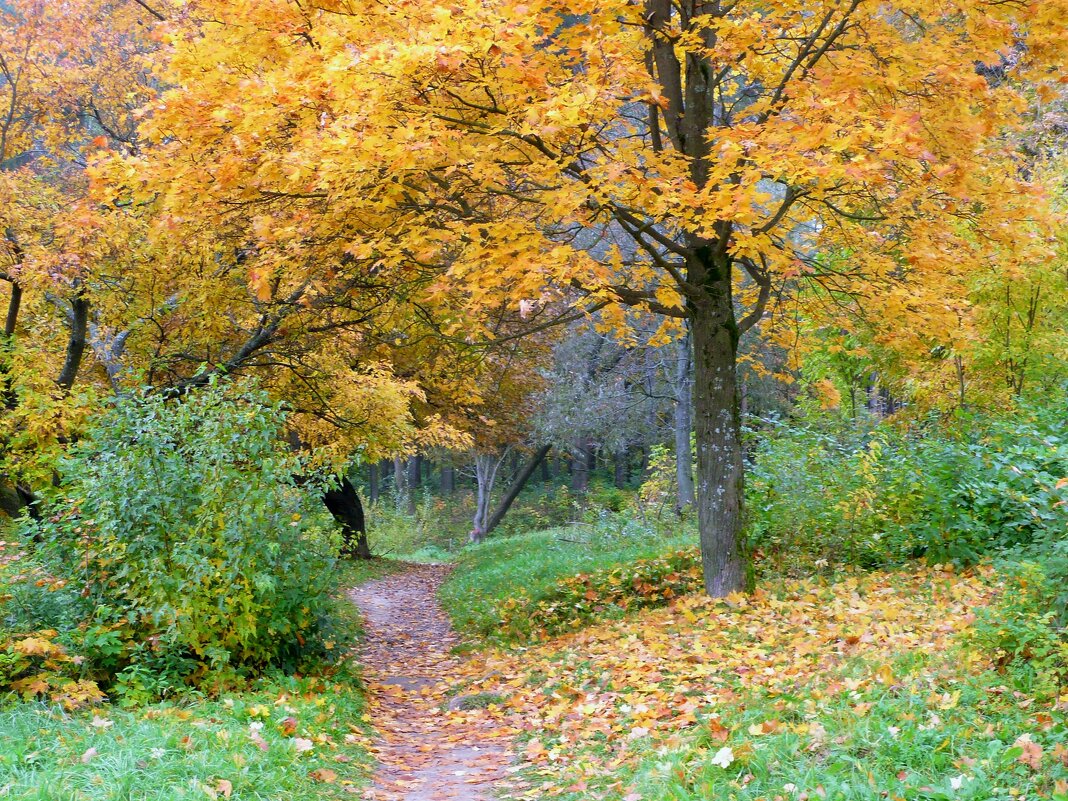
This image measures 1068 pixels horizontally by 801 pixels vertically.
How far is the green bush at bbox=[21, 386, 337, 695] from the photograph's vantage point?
21.6 ft

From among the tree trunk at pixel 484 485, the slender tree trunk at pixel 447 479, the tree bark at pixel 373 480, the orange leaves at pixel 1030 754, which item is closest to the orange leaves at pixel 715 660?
the orange leaves at pixel 1030 754

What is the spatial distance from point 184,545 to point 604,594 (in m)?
5.74

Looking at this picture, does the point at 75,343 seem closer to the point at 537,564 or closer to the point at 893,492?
the point at 537,564

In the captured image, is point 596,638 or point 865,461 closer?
point 596,638

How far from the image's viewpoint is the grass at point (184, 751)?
13.6 feet

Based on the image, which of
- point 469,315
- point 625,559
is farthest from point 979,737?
point 625,559

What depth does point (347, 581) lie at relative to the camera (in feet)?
59.5

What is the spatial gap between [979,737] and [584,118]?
4.68 meters

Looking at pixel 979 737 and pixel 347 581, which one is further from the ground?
pixel 979 737

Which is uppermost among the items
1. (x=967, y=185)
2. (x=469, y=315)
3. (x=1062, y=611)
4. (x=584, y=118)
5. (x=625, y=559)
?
(x=584, y=118)

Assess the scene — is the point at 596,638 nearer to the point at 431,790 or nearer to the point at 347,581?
the point at 431,790

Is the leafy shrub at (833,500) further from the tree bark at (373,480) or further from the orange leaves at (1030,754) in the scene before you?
the tree bark at (373,480)

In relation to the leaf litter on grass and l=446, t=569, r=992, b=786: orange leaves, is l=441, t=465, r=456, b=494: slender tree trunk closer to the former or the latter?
the leaf litter on grass

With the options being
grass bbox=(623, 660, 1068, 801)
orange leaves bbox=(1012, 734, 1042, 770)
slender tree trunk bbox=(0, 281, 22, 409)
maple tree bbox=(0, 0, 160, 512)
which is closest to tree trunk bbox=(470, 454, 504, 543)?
maple tree bbox=(0, 0, 160, 512)
